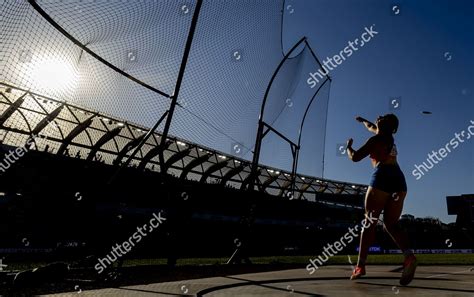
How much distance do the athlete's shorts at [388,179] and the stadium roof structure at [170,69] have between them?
3.45m

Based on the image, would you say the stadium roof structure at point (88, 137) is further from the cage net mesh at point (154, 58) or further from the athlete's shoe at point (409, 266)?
the athlete's shoe at point (409, 266)

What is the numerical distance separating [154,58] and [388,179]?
18.2 feet

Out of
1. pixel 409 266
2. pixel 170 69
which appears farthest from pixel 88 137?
pixel 409 266

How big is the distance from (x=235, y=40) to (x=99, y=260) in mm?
5846

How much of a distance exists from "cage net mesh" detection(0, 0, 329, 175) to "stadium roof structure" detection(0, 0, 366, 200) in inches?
1.0

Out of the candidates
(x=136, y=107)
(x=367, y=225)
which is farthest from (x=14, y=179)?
(x=367, y=225)

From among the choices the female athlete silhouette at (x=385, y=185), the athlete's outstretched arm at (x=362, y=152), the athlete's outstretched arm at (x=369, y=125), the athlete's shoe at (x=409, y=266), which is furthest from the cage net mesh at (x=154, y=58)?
the athlete's shoe at (x=409, y=266)

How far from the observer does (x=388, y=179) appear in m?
4.49

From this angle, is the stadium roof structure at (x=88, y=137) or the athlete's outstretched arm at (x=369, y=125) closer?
the athlete's outstretched arm at (x=369, y=125)

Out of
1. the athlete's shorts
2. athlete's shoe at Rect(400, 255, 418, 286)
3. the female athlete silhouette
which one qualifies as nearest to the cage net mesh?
the female athlete silhouette

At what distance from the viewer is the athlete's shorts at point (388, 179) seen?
449cm

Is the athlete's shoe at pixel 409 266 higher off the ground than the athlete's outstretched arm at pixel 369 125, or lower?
lower

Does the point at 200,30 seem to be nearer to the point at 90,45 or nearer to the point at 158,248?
the point at 90,45

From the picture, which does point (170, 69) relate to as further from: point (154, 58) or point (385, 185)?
point (385, 185)
